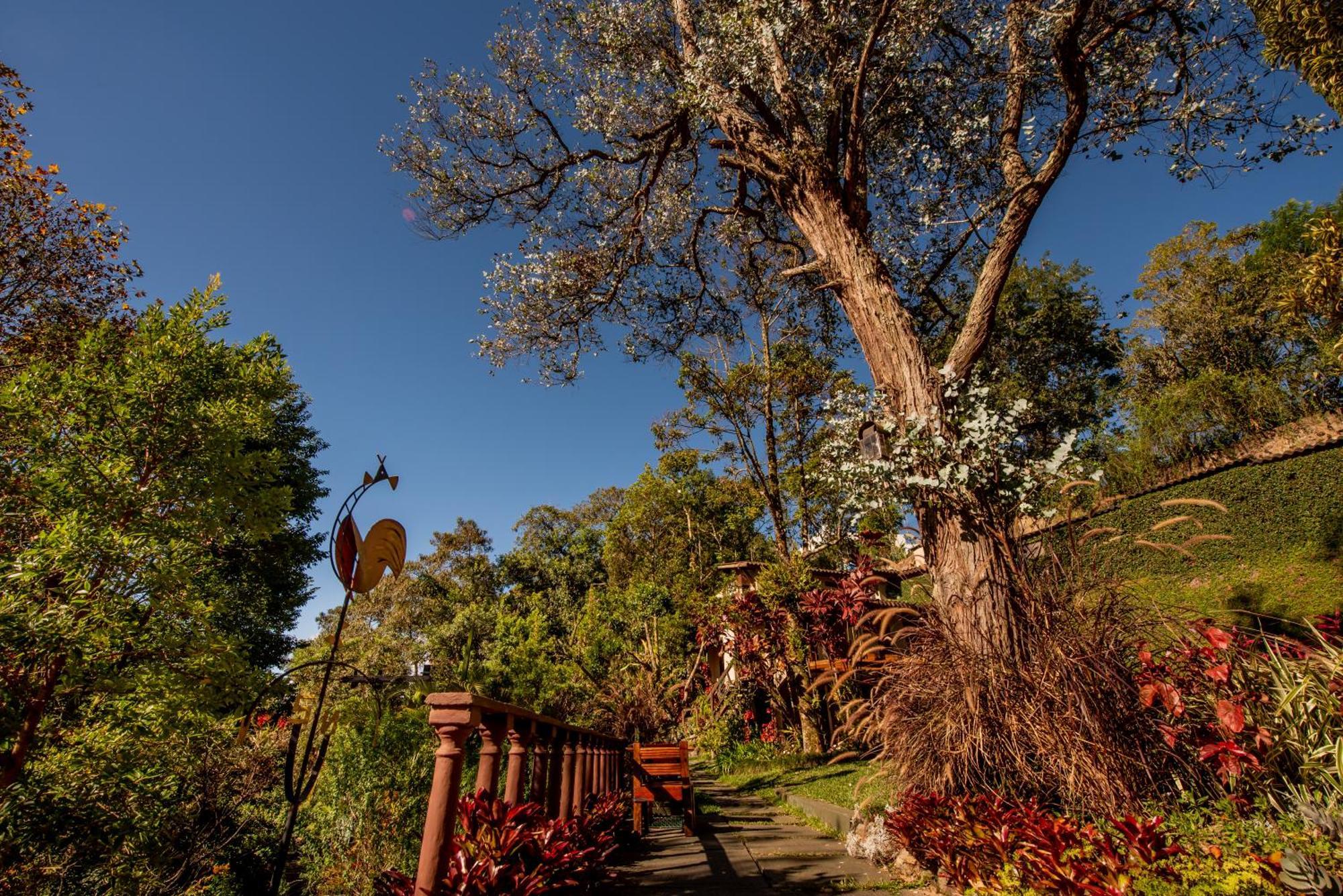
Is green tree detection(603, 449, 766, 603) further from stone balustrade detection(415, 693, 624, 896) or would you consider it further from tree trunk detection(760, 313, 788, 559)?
stone balustrade detection(415, 693, 624, 896)

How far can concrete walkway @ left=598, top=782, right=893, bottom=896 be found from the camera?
352 cm

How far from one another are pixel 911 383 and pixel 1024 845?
9.14ft

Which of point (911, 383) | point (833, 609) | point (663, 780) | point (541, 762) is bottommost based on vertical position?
point (663, 780)

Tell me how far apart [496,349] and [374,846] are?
5.46 m

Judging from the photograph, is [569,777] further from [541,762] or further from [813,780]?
[813,780]

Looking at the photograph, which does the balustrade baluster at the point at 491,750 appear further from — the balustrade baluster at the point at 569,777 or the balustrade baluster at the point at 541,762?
the balustrade baluster at the point at 569,777

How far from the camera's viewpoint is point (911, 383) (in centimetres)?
407

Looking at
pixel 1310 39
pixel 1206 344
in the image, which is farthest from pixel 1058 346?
pixel 1310 39

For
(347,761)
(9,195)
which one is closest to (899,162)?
(347,761)

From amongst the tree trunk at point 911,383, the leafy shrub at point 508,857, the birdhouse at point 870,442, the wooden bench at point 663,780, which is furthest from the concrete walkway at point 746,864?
the birdhouse at point 870,442

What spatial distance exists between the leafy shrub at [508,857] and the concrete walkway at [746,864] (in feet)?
2.88

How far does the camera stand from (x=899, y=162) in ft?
23.2

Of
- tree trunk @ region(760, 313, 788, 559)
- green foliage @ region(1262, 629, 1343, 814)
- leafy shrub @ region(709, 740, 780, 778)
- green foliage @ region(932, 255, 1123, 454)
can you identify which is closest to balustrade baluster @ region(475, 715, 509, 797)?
green foliage @ region(1262, 629, 1343, 814)

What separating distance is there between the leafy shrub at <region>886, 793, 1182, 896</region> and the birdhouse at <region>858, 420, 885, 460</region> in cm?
211
